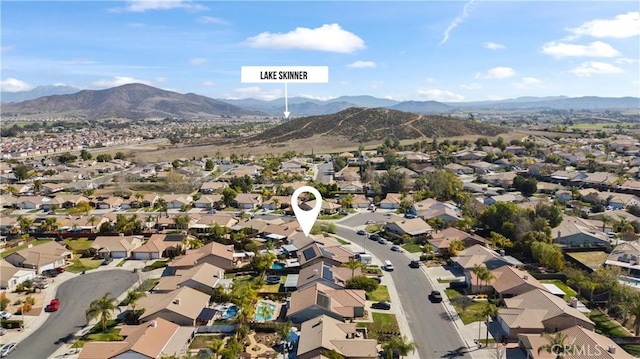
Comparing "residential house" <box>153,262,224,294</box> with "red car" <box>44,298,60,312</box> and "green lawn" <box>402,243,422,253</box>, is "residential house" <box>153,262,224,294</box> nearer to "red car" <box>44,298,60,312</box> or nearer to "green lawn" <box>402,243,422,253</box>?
"red car" <box>44,298,60,312</box>

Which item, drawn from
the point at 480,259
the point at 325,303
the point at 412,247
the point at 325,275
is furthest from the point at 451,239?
the point at 325,303

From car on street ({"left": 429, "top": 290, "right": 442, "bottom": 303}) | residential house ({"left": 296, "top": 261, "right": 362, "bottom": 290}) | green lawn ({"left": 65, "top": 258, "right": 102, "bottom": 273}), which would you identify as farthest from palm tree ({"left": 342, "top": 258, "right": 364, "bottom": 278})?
green lawn ({"left": 65, "top": 258, "right": 102, "bottom": 273})

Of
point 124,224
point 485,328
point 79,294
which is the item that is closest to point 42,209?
point 124,224

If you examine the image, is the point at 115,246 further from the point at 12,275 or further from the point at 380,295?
the point at 380,295

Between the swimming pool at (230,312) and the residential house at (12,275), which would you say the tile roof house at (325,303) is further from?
the residential house at (12,275)

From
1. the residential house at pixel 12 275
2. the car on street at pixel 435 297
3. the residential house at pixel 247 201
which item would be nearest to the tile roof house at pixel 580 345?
the car on street at pixel 435 297

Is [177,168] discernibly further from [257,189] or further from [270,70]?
[270,70]
